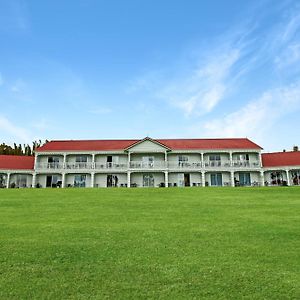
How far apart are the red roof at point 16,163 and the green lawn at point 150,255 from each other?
A: 3305cm

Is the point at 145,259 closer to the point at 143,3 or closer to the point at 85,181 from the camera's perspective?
the point at 143,3

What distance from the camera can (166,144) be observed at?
50.7 metres

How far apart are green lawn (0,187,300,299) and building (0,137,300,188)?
29.8m

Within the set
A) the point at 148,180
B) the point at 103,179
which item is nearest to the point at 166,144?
the point at 148,180

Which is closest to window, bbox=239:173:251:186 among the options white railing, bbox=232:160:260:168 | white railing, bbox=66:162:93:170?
white railing, bbox=232:160:260:168

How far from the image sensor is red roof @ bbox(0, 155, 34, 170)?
47969 millimetres

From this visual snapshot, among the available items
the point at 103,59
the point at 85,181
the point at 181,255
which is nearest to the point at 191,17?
A: the point at 103,59

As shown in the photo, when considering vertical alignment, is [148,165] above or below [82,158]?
below

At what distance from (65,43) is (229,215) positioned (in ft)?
71.8

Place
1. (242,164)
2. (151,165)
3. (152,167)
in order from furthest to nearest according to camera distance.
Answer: (242,164) → (151,165) → (152,167)

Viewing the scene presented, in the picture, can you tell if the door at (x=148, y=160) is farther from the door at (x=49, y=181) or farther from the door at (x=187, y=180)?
the door at (x=49, y=181)

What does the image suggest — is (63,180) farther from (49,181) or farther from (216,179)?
(216,179)

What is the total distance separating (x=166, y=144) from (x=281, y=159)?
57.1 feet

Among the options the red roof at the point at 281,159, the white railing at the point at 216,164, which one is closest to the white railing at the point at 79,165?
the white railing at the point at 216,164
